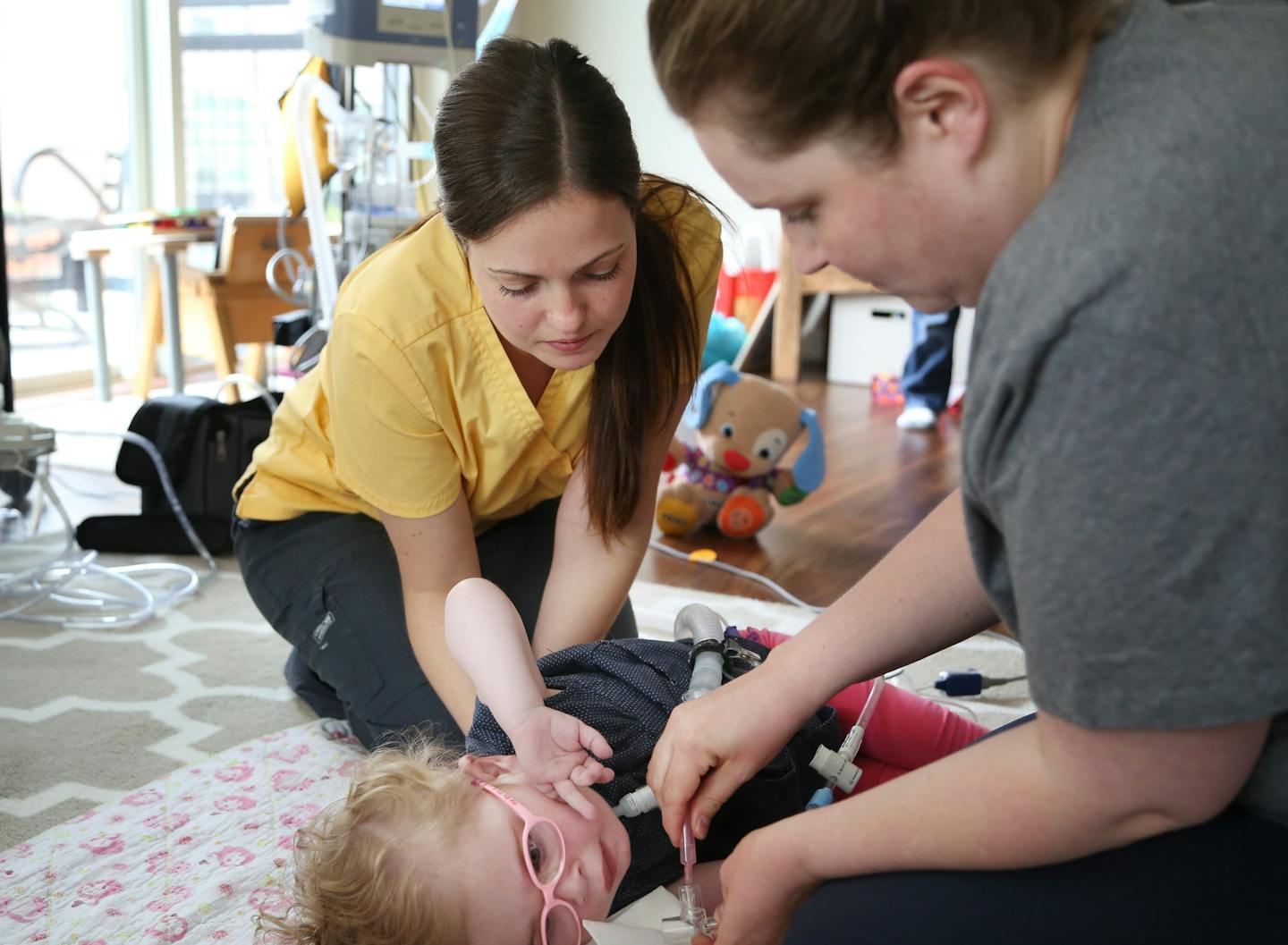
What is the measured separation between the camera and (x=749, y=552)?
272 cm

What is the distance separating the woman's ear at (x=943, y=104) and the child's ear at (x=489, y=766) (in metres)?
0.77

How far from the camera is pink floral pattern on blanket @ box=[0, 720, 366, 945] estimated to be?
1249 mm

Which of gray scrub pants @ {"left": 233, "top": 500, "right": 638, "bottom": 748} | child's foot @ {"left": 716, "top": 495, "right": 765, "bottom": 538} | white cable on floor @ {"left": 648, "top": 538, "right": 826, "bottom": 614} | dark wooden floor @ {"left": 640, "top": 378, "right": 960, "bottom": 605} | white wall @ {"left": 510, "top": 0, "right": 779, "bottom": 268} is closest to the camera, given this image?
gray scrub pants @ {"left": 233, "top": 500, "right": 638, "bottom": 748}

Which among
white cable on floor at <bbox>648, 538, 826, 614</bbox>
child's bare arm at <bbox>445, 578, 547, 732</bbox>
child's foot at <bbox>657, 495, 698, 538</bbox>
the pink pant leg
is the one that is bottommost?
white cable on floor at <bbox>648, 538, 826, 614</bbox>

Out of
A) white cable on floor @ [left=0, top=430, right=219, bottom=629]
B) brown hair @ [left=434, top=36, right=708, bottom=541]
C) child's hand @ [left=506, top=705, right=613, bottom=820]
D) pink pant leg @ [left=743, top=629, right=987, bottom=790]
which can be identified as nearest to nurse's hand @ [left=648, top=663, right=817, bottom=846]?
child's hand @ [left=506, top=705, right=613, bottom=820]

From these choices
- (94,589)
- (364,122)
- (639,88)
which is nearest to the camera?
(94,589)

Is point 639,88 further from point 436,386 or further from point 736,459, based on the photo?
point 436,386

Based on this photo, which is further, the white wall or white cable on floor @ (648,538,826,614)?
the white wall

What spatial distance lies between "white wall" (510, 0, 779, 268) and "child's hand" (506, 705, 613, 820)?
4.47m

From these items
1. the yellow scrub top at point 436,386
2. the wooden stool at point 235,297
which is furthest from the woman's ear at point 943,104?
the wooden stool at point 235,297

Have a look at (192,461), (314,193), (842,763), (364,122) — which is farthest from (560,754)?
(364,122)

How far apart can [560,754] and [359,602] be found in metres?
0.57

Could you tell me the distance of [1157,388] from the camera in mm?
591

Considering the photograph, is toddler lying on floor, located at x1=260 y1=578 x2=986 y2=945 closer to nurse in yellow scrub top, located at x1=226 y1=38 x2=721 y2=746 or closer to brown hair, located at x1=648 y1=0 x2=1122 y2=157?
nurse in yellow scrub top, located at x1=226 y1=38 x2=721 y2=746
